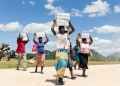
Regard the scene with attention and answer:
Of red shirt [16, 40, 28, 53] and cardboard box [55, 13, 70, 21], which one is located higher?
cardboard box [55, 13, 70, 21]

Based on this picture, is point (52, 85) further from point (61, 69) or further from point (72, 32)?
point (72, 32)

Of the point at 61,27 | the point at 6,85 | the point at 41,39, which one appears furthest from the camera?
the point at 41,39

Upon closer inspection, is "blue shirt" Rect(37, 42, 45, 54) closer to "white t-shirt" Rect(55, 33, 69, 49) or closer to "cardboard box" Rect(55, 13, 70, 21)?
"white t-shirt" Rect(55, 33, 69, 49)

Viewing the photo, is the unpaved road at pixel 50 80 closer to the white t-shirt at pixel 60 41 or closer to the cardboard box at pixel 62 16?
the white t-shirt at pixel 60 41

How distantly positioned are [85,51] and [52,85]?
8.69 ft

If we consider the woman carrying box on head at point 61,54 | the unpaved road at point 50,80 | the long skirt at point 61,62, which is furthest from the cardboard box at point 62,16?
the unpaved road at point 50,80

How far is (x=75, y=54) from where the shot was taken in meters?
11.1

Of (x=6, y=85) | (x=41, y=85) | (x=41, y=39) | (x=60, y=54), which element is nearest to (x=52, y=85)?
(x=41, y=85)

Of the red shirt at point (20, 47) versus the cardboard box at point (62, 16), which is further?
the red shirt at point (20, 47)

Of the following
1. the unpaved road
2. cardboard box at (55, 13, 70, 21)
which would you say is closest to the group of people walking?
cardboard box at (55, 13, 70, 21)

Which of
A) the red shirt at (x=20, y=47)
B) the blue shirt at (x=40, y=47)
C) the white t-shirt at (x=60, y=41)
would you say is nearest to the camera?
the white t-shirt at (x=60, y=41)

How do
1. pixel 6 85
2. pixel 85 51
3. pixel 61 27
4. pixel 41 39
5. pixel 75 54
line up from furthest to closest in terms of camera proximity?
pixel 75 54
pixel 41 39
pixel 85 51
pixel 61 27
pixel 6 85

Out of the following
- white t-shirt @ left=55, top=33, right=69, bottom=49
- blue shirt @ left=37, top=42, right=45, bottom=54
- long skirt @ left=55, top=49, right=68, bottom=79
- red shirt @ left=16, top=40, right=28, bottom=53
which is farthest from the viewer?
red shirt @ left=16, top=40, right=28, bottom=53

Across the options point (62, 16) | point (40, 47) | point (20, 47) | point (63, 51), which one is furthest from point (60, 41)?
point (20, 47)
